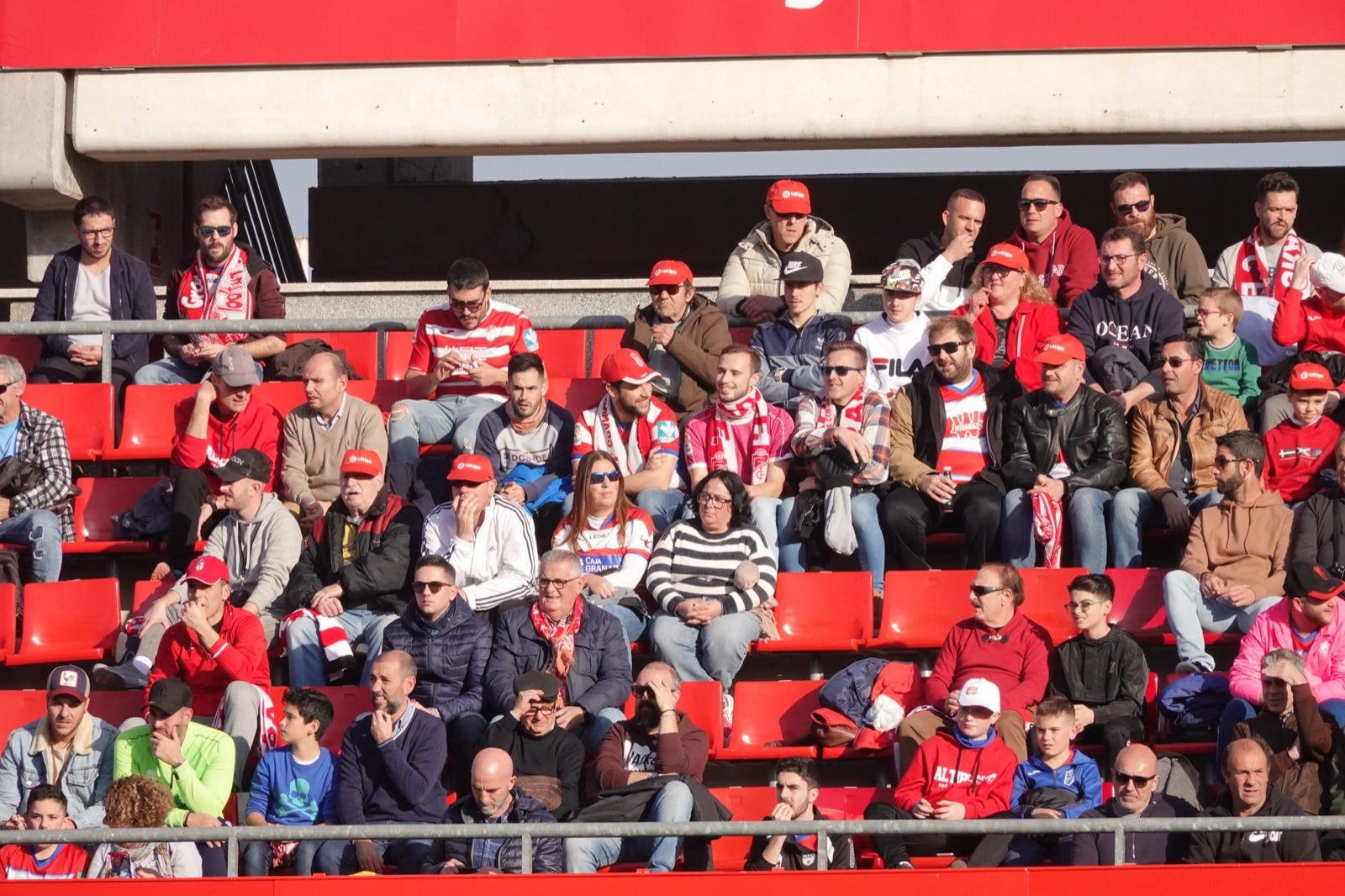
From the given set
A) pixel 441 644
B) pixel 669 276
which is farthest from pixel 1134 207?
pixel 441 644

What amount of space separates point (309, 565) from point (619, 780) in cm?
219

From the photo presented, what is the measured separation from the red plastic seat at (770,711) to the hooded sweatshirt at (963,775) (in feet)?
2.76

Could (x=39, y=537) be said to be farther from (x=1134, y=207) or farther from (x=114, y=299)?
(x=1134, y=207)

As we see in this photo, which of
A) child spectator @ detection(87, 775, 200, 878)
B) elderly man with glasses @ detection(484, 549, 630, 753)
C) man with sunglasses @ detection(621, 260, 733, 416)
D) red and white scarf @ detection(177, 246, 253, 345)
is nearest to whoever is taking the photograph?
child spectator @ detection(87, 775, 200, 878)

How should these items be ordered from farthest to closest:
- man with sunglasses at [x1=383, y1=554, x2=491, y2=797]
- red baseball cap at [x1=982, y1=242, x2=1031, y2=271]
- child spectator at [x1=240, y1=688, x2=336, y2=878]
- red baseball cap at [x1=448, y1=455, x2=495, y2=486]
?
red baseball cap at [x1=982, y1=242, x2=1031, y2=271] < red baseball cap at [x1=448, y1=455, x2=495, y2=486] < man with sunglasses at [x1=383, y1=554, x2=491, y2=797] < child spectator at [x1=240, y1=688, x2=336, y2=878]

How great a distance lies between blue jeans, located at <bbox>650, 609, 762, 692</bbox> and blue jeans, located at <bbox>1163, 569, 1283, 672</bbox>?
1.86m

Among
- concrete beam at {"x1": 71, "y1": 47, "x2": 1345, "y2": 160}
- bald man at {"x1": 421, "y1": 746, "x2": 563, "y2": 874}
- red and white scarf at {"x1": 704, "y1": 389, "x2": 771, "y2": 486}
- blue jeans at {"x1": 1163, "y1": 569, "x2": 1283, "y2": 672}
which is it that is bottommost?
bald man at {"x1": 421, "y1": 746, "x2": 563, "y2": 874}

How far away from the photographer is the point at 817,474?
9.50 metres

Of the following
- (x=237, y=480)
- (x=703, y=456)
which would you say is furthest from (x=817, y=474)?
(x=237, y=480)

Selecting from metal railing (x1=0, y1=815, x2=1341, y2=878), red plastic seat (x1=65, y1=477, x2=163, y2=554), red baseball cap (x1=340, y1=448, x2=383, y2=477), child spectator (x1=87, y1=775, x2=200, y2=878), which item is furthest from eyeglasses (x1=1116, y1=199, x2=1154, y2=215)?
child spectator (x1=87, y1=775, x2=200, y2=878)

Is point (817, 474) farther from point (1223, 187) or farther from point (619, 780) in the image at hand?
point (1223, 187)

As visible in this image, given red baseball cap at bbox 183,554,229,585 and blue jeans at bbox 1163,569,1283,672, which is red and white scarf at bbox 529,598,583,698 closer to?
red baseball cap at bbox 183,554,229,585

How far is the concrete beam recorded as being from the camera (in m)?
11.8

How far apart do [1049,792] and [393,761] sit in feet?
8.59
